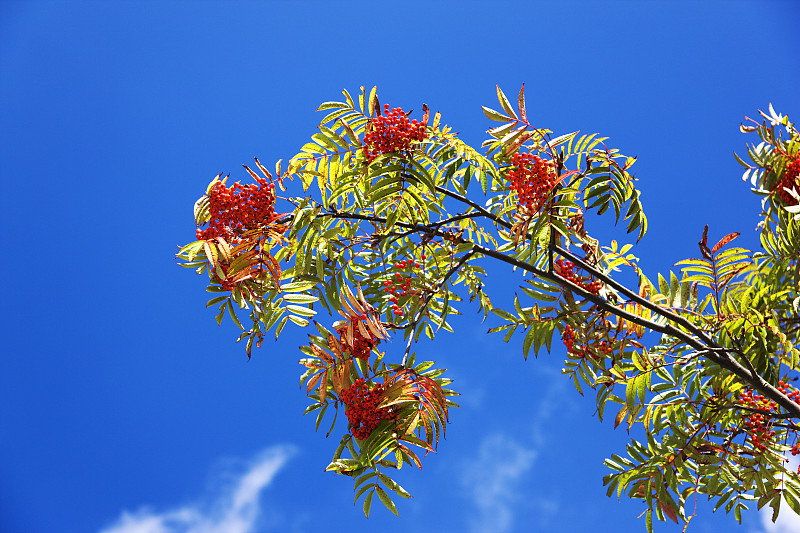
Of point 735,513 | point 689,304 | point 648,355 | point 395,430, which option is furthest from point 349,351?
point 735,513

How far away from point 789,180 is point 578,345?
1.86 metres

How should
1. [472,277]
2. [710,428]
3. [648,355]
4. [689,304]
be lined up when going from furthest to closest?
[472,277], [710,428], [689,304], [648,355]

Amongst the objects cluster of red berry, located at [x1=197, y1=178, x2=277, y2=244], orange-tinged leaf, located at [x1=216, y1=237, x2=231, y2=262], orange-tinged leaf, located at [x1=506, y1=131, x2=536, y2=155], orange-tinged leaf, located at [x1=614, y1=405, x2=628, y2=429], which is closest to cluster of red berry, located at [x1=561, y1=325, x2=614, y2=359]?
orange-tinged leaf, located at [x1=614, y1=405, x2=628, y2=429]

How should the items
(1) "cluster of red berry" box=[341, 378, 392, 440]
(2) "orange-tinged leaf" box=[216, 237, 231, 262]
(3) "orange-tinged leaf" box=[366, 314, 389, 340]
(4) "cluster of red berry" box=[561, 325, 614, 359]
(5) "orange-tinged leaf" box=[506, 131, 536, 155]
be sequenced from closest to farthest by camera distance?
(3) "orange-tinged leaf" box=[366, 314, 389, 340] → (2) "orange-tinged leaf" box=[216, 237, 231, 262] → (5) "orange-tinged leaf" box=[506, 131, 536, 155] → (1) "cluster of red berry" box=[341, 378, 392, 440] → (4) "cluster of red berry" box=[561, 325, 614, 359]

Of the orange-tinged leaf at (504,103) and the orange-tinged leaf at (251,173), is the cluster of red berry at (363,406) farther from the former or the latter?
the orange-tinged leaf at (504,103)

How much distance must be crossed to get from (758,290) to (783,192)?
0.70m

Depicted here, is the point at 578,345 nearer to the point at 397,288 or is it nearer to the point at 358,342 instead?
the point at 397,288

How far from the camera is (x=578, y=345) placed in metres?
4.00

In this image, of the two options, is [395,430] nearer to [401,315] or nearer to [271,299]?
[401,315]

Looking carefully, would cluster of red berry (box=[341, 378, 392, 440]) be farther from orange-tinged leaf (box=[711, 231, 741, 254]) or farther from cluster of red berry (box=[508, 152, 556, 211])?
orange-tinged leaf (box=[711, 231, 741, 254])

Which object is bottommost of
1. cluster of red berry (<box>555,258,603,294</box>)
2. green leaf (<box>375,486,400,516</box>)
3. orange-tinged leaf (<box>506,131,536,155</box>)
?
green leaf (<box>375,486,400,516</box>)

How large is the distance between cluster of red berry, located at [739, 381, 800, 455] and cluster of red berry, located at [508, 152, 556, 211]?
2335 mm

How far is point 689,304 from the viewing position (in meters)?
3.60

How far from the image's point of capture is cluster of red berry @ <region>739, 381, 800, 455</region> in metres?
4.04
